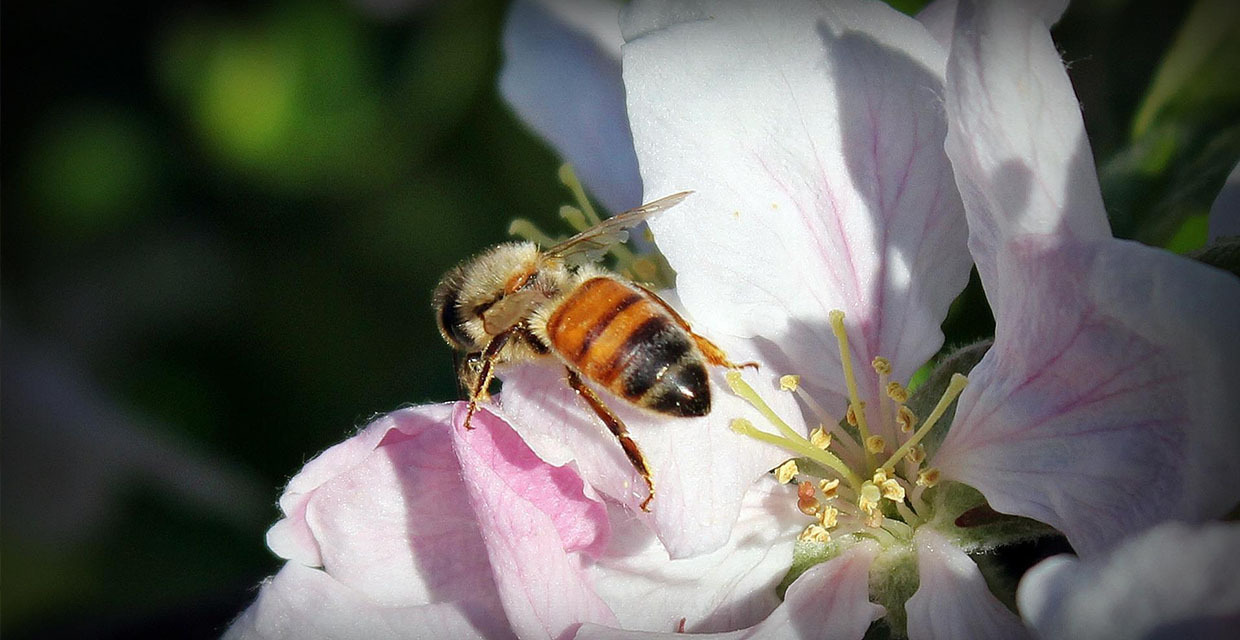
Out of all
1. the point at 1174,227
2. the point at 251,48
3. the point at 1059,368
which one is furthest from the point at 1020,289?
the point at 251,48

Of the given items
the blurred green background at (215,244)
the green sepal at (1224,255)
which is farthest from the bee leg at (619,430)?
the blurred green background at (215,244)

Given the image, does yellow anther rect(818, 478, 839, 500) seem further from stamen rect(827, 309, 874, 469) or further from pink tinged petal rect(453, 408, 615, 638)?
pink tinged petal rect(453, 408, 615, 638)

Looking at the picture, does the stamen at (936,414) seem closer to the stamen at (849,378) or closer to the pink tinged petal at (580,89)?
the stamen at (849,378)

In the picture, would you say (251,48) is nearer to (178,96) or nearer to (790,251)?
(178,96)

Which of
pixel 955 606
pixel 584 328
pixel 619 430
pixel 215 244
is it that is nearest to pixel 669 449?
pixel 619 430

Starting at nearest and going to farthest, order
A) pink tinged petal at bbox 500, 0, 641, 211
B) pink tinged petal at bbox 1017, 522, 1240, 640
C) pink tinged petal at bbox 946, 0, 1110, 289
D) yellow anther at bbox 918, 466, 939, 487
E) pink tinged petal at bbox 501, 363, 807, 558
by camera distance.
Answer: pink tinged petal at bbox 1017, 522, 1240, 640, pink tinged petal at bbox 946, 0, 1110, 289, pink tinged petal at bbox 501, 363, 807, 558, yellow anther at bbox 918, 466, 939, 487, pink tinged petal at bbox 500, 0, 641, 211

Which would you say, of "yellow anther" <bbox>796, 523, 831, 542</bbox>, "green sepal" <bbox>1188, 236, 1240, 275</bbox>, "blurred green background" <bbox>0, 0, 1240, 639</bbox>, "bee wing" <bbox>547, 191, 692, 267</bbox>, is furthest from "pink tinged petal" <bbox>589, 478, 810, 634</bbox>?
"blurred green background" <bbox>0, 0, 1240, 639</bbox>
